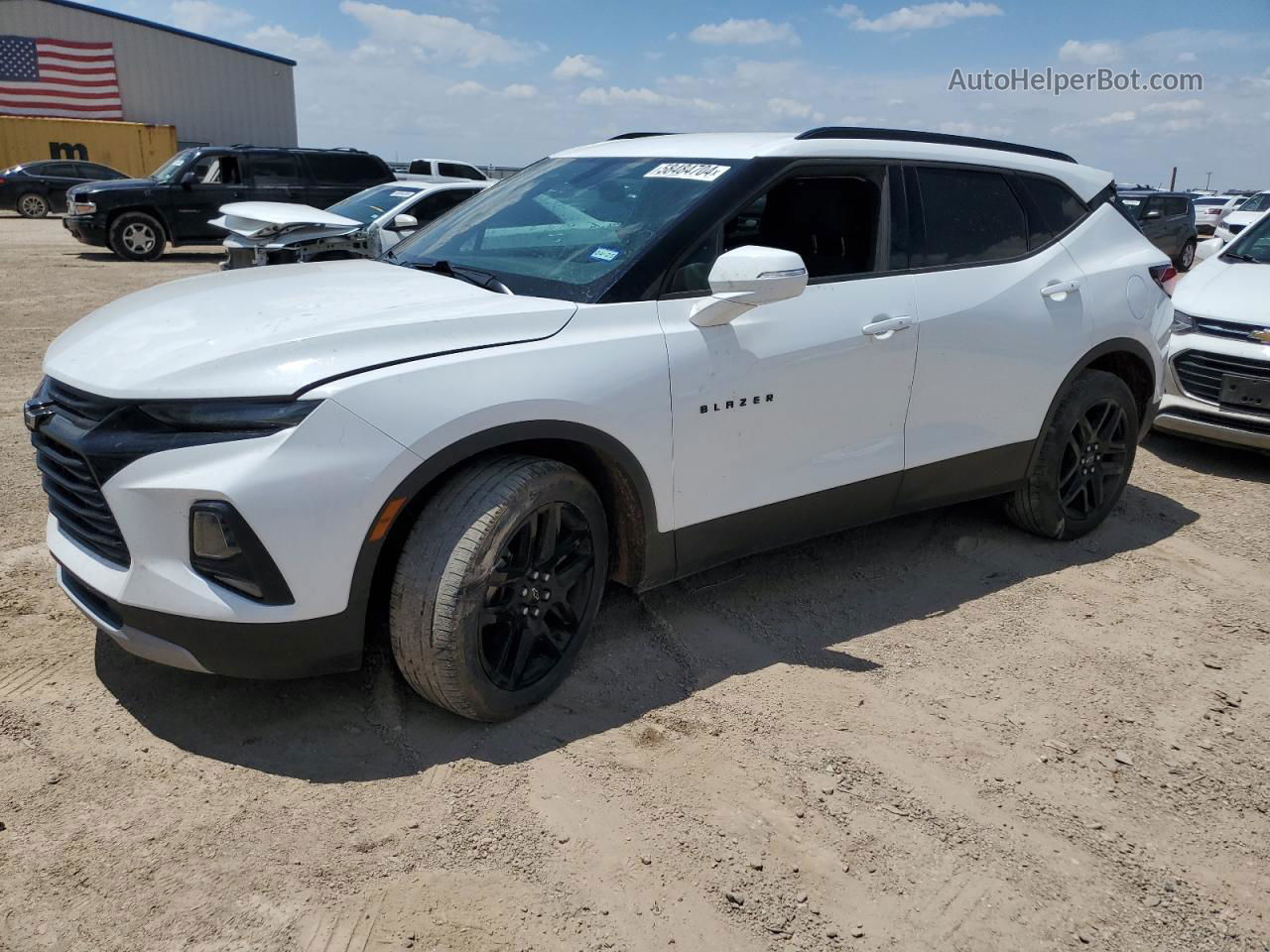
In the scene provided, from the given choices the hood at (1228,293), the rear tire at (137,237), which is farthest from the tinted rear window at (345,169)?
the hood at (1228,293)

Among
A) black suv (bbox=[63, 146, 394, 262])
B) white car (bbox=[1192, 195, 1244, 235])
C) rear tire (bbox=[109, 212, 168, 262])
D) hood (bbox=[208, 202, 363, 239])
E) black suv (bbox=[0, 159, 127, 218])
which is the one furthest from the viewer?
white car (bbox=[1192, 195, 1244, 235])

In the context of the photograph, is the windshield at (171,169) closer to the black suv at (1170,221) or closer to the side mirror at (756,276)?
the side mirror at (756,276)

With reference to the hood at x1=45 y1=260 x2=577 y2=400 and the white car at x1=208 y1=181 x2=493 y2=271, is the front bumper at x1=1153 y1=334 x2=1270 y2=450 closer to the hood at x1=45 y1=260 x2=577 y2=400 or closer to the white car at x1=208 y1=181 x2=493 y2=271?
the hood at x1=45 y1=260 x2=577 y2=400

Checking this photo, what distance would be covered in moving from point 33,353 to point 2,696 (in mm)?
5893

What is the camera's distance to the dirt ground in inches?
89.5

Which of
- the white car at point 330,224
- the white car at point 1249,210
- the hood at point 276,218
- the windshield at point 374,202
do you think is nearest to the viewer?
the hood at point 276,218

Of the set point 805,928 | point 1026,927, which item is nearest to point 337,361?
point 805,928

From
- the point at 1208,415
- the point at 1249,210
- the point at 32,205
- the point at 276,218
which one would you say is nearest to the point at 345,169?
the point at 32,205

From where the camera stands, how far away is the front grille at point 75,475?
2.58 metres

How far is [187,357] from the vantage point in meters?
2.58

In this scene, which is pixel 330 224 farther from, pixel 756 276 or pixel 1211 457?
pixel 1211 457

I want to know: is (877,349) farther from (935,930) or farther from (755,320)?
(935,930)

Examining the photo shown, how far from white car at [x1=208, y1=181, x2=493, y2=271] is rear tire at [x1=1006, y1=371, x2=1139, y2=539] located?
10.3 feet

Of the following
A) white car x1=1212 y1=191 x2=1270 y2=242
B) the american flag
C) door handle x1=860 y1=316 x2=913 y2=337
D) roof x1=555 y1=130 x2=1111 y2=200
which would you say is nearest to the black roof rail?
roof x1=555 y1=130 x2=1111 y2=200
